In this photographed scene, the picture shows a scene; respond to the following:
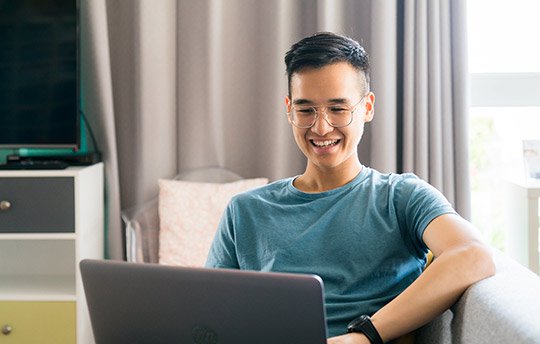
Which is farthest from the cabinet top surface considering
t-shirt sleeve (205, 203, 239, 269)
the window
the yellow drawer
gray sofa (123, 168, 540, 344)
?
the window

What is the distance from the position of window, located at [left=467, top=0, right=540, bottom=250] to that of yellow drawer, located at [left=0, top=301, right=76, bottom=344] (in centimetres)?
172

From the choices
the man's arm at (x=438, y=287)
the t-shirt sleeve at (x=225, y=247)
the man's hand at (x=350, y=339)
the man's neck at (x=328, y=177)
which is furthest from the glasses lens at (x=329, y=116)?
the man's hand at (x=350, y=339)

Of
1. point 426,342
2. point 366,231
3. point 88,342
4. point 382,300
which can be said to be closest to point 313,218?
point 366,231

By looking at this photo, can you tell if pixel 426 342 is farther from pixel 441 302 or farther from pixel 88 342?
pixel 88 342

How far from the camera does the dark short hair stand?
5.61 feet

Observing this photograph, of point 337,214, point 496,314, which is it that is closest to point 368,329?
point 496,314

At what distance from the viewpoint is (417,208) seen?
1.58 metres

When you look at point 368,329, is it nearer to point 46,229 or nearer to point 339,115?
point 339,115

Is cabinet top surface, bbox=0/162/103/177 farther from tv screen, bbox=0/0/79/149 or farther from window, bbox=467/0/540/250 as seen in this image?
window, bbox=467/0/540/250

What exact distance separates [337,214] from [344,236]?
2.2 inches

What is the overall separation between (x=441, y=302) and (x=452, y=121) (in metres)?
1.67

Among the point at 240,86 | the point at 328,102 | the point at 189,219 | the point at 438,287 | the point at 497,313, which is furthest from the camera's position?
the point at 240,86

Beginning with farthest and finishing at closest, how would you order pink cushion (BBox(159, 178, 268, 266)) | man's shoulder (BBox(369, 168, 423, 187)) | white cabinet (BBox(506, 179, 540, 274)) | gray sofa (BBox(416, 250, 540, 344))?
pink cushion (BBox(159, 178, 268, 266)) < white cabinet (BBox(506, 179, 540, 274)) < man's shoulder (BBox(369, 168, 423, 187)) < gray sofa (BBox(416, 250, 540, 344))

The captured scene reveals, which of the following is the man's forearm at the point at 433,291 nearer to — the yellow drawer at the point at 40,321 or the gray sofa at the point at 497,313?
the gray sofa at the point at 497,313
